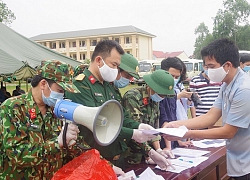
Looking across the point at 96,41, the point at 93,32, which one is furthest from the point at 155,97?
the point at 93,32

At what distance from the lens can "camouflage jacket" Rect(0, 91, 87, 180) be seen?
1.63m

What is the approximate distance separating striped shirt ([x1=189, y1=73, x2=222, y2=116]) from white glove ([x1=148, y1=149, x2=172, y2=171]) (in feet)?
7.40

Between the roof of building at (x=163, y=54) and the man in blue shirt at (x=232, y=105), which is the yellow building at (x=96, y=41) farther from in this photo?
the man in blue shirt at (x=232, y=105)

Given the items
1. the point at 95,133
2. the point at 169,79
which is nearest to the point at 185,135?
the point at 169,79

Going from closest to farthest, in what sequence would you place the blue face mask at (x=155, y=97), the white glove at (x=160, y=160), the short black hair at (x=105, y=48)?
1. the white glove at (x=160, y=160)
2. the short black hair at (x=105, y=48)
3. the blue face mask at (x=155, y=97)

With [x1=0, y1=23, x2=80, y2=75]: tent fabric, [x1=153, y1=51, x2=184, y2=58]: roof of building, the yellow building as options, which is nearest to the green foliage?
the yellow building

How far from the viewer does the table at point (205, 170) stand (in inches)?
88.4

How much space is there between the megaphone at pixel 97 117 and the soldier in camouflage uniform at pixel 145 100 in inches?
31.3

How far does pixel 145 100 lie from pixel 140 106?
8cm

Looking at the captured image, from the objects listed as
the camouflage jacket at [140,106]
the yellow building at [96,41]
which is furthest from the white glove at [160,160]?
the yellow building at [96,41]

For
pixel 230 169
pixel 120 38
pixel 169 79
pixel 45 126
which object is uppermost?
pixel 120 38

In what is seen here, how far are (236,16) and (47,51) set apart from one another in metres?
32.8

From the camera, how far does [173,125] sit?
8.48 ft

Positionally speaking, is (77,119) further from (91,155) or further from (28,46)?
(28,46)
